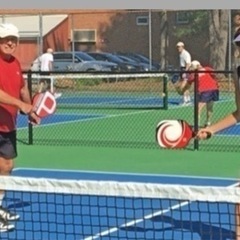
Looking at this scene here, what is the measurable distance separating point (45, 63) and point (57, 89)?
212 centimetres

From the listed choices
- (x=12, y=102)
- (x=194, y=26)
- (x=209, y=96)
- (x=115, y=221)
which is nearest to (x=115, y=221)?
(x=115, y=221)

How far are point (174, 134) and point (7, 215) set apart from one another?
1.97 meters

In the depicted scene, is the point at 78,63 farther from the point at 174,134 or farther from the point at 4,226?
the point at 174,134

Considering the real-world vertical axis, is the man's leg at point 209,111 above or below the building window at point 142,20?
below

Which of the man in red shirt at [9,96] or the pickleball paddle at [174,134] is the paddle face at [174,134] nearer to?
the pickleball paddle at [174,134]

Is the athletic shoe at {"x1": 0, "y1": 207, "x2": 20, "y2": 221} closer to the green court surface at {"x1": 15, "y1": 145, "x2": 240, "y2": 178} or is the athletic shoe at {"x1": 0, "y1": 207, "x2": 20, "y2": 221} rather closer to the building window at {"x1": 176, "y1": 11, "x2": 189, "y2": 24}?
the green court surface at {"x1": 15, "y1": 145, "x2": 240, "y2": 178}

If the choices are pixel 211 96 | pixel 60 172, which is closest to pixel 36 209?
pixel 60 172

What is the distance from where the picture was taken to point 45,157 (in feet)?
44.8

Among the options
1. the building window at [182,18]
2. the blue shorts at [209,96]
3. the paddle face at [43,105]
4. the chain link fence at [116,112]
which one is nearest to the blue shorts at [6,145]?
the paddle face at [43,105]

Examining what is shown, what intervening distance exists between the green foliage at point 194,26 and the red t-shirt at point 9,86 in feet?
110

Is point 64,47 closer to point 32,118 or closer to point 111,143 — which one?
point 111,143

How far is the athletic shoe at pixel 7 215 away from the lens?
26.5 feet

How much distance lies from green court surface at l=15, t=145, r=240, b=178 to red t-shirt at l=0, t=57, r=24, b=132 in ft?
12.5

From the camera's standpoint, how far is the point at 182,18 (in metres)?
43.6
